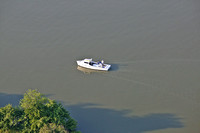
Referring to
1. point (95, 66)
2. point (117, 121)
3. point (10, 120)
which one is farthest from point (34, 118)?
point (95, 66)

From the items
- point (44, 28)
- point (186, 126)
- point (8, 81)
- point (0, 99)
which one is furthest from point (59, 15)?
point (186, 126)

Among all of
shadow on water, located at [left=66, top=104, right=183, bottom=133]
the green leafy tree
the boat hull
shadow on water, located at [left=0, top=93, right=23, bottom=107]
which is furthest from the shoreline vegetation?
the boat hull

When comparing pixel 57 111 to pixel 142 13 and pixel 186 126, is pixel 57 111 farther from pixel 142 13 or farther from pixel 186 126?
pixel 142 13

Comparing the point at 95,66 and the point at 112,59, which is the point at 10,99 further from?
the point at 112,59

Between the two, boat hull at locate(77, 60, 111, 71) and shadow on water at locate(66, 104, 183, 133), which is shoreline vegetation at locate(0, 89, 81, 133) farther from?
boat hull at locate(77, 60, 111, 71)

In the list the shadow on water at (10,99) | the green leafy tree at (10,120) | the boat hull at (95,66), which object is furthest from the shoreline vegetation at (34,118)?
the boat hull at (95,66)

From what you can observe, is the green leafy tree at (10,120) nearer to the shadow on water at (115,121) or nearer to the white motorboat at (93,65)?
the shadow on water at (115,121)
